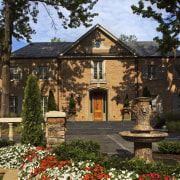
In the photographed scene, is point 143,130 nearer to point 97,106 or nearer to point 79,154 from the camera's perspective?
point 79,154

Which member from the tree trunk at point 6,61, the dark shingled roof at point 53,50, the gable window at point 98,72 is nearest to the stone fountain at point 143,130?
the tree trunk at point 6,61

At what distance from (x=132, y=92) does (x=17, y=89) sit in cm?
1195

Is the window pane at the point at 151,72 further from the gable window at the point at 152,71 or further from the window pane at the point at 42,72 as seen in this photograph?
the window pane at the point at 42,72

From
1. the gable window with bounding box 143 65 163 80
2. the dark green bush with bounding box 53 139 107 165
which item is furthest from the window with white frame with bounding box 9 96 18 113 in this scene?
the dark green bush with bounding box 53 139 107 165

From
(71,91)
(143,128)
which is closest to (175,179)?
(143,128)

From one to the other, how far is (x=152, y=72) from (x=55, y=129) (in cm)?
1781

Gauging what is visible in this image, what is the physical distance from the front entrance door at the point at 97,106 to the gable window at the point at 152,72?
518 cm

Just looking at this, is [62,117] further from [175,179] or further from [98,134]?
[98,134]

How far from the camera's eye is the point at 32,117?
26.1 ft

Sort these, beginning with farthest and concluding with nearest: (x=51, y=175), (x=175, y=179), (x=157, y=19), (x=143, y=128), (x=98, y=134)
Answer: (x=157, y=19), (x=98, y=134), (x=143, y=128), (x=51, y=175), (x=175, y=179)

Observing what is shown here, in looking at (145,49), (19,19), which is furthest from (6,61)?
(145,49)

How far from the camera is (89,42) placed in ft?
74.5

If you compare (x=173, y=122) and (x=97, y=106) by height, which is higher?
(x=97, y=106)

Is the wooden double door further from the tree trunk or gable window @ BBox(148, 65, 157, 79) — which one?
the tree trunk
